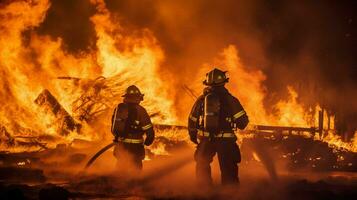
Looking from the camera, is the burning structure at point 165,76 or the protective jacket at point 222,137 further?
the burning structure at point 165,76

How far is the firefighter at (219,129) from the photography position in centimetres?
818

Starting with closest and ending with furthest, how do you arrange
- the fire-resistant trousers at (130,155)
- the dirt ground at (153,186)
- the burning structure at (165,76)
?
the dirt ground at (153,186)
the fire-resistant trousers at (130,155)
the burning structure at (165,76)

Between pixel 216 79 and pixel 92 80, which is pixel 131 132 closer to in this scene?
pixel 216 79

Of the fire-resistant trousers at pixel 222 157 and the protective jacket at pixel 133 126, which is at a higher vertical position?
the protective jacket at pixel 133 126

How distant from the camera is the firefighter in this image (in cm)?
818

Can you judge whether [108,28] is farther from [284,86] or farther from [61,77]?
[284,86]

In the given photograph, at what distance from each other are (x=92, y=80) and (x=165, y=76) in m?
3.35

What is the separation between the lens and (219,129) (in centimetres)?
822

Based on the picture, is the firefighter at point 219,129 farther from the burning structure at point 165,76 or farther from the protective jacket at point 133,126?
the burning structure at point 165,76

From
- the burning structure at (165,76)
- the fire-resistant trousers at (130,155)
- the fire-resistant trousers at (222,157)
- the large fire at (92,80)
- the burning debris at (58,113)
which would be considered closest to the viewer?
the fire-resistant trousers at (222,157)

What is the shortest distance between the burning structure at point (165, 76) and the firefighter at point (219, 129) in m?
4.28

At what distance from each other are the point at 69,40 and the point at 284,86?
10318mm

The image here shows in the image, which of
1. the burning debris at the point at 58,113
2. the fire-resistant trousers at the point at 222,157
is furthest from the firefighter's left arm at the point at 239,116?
the burning debris at the point at 58,113

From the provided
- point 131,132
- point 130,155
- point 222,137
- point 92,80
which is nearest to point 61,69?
point 92,80
